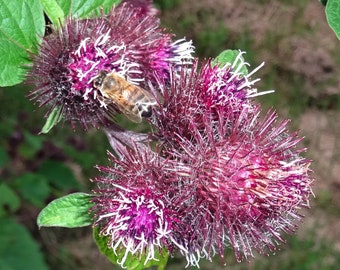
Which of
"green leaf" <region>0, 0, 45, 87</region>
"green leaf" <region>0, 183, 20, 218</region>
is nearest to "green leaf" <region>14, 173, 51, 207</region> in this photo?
"green leaf" <region>0, 183, 20, 218</region>

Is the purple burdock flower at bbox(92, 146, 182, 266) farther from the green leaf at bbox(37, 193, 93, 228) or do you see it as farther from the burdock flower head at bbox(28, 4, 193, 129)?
the burdock flower head at bbox(28, 4, 193, 129)

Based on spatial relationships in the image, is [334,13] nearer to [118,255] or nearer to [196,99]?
[196,99]

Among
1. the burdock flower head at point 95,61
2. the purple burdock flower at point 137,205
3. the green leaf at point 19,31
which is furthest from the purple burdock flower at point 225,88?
the green leaf at point 19,31

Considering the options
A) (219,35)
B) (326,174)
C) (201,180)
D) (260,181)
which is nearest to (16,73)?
(201,180)

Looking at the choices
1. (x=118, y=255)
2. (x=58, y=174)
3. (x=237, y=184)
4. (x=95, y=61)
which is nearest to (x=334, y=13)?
(x=237, y=184)

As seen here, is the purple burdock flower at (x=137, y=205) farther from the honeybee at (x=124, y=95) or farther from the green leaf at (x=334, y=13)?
the green leaf at (x=334, y=13)

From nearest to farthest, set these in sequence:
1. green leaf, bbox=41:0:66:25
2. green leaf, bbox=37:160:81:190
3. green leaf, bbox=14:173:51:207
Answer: green leaf, bbox=41:0:66:25
green leaf, bbox=14:173:51:207
green leaf, bbox=37:160:81:190

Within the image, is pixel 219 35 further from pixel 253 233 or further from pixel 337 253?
pixel 253 233
